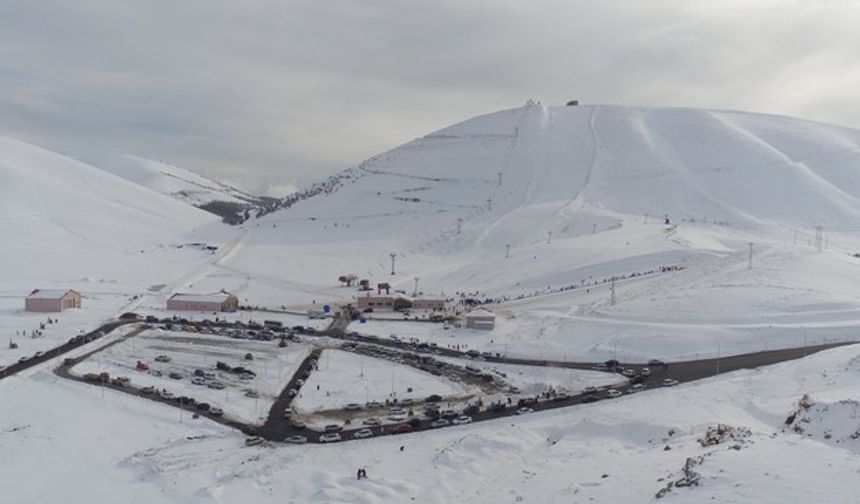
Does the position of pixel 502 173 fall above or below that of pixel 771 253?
above

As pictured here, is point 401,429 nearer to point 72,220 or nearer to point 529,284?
point 529,284

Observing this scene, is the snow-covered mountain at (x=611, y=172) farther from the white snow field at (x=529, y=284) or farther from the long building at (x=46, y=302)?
the long building at (x=46, y=302)

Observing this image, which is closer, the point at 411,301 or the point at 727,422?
the point at 727,422

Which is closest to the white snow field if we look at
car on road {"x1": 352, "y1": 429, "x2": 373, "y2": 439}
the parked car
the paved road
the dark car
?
car on road {"x1": 352, "y1": 429, "x2": 373, "y2": 439}

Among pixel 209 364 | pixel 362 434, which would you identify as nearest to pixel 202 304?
pixel 209 364

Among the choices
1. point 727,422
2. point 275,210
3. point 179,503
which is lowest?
point 179,503

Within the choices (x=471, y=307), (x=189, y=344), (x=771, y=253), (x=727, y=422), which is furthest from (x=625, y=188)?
(x=727, y=422)

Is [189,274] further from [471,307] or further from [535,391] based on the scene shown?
[535,391]
